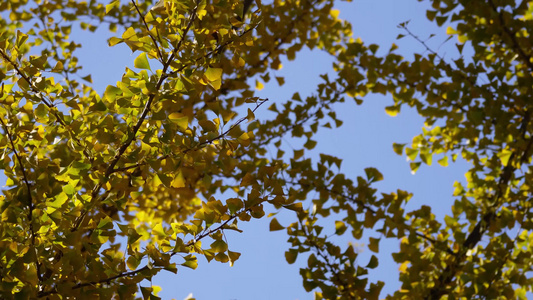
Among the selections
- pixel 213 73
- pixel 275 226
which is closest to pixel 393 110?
pixel 275 226

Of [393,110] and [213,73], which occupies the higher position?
[393,110]

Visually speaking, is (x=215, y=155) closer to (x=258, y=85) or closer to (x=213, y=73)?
(x=213, y=73)

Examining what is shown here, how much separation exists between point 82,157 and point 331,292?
1122 millimetres

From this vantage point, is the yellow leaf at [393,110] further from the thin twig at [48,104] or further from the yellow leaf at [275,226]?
the thin twig at [48,104]

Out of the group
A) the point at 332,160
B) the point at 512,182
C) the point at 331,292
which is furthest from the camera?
the point at 512,182

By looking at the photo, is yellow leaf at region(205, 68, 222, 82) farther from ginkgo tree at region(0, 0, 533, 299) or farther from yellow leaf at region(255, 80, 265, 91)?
yellow leaf at region(255, 80, 265, 91)

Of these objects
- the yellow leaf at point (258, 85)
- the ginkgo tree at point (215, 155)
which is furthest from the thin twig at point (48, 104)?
the yellow leaf at point (258, 85)

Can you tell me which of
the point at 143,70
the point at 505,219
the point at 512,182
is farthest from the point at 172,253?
the point at 512,182

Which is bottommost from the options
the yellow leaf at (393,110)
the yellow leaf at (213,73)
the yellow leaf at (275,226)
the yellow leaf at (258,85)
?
the yellow leaf at (213,73)

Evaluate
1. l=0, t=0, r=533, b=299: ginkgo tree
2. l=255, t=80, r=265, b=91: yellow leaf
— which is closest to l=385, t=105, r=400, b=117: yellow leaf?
l=0, t=0, r=533, b=299: ginkgo tree

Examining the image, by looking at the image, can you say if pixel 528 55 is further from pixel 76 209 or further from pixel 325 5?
pixel 76 209

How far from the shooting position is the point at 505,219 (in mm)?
2418

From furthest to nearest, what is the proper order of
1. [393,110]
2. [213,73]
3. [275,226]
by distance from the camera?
[393,110], [275,226], [213,73]

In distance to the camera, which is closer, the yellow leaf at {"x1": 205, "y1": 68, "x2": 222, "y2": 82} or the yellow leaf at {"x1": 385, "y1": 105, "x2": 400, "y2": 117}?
the yellow leaf at {"x1": 205, "y1": 68, "x2": 222, "y2": 82}
